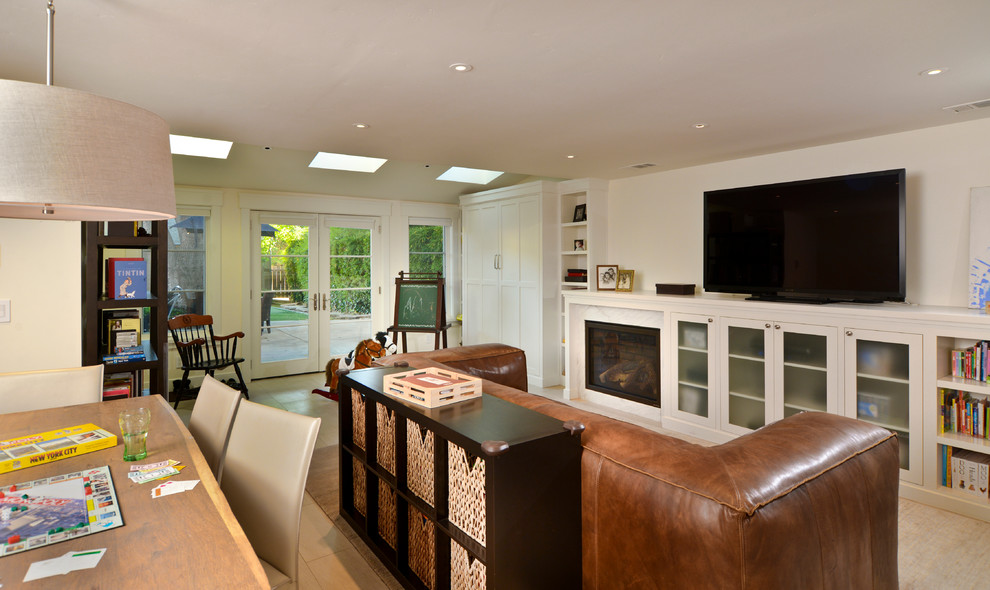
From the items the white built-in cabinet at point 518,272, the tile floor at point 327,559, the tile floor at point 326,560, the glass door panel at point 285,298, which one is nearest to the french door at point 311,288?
the glass door panel at point 285,298

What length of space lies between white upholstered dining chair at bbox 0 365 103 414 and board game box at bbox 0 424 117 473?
68 centimetres

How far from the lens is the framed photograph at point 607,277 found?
5.17 m

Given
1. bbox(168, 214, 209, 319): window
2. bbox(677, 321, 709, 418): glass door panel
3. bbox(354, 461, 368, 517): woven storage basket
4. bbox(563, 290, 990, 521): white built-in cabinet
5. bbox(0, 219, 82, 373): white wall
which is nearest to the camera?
bbox(354, 461, 368, 517): woven storage basket

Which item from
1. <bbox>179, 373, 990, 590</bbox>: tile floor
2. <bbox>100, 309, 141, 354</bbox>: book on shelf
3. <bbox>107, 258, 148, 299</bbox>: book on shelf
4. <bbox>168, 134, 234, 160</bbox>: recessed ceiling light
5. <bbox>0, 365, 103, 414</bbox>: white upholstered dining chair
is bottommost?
<bbox>179, 373, 990, 590</bbox>: tile floor

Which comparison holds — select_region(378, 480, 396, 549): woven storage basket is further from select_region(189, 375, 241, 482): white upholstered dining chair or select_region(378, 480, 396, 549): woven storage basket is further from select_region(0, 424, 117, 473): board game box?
select_region(0, 424, 117, 473): board game box

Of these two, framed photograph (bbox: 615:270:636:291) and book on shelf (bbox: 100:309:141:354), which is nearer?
book on shelf (bbox: 100:309:141:354)

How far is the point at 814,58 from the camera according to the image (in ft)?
7.30

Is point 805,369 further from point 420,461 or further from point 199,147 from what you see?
point 199,147

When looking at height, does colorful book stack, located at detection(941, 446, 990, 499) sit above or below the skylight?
below

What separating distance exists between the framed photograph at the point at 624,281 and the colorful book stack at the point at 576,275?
426 millimetres

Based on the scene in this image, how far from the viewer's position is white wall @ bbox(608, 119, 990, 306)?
327 cm

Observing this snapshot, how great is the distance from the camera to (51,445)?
1.74 metres

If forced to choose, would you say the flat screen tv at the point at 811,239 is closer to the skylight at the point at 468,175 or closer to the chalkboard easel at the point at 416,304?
the chalkboard easel at the point at 416,304

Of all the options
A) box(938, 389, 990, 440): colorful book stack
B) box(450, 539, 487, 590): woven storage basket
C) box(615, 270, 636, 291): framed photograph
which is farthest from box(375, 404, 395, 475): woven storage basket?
box(615, 270, 636, 291): framed photograph
